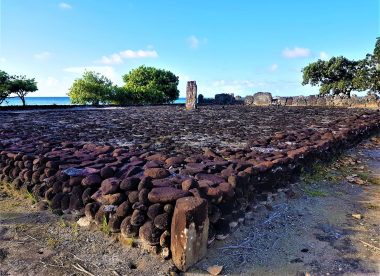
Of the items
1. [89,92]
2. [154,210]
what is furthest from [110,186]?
[89,92]

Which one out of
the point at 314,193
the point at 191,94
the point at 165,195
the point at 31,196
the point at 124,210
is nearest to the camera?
the point at 165,195

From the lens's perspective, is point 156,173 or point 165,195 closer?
point 165,195

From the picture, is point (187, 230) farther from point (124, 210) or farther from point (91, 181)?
point (91, 181)

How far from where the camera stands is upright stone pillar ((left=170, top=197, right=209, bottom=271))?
251 centimetres

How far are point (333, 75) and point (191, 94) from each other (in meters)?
16.5

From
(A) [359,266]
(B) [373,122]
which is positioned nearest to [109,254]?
(A) [359,266]

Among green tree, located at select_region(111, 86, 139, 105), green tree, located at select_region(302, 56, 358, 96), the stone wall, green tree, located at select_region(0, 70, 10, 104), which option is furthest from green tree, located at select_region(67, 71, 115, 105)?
green tree, located at select_region(302, 56, 358, 96)

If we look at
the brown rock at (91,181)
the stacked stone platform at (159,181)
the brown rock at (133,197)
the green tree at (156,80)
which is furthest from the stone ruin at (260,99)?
the brown rock at (133,197)

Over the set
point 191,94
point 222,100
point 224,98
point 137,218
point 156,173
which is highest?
point 191,94

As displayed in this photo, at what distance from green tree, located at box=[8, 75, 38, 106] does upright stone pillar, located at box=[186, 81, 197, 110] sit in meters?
11.4

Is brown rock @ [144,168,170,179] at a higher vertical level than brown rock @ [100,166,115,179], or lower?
higher

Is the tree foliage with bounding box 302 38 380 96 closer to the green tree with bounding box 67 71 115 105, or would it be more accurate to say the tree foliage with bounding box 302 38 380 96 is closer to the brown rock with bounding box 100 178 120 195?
the green tree with bounding box 67 71 115 105

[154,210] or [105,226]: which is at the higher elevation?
[154,210]

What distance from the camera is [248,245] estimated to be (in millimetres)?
2988
